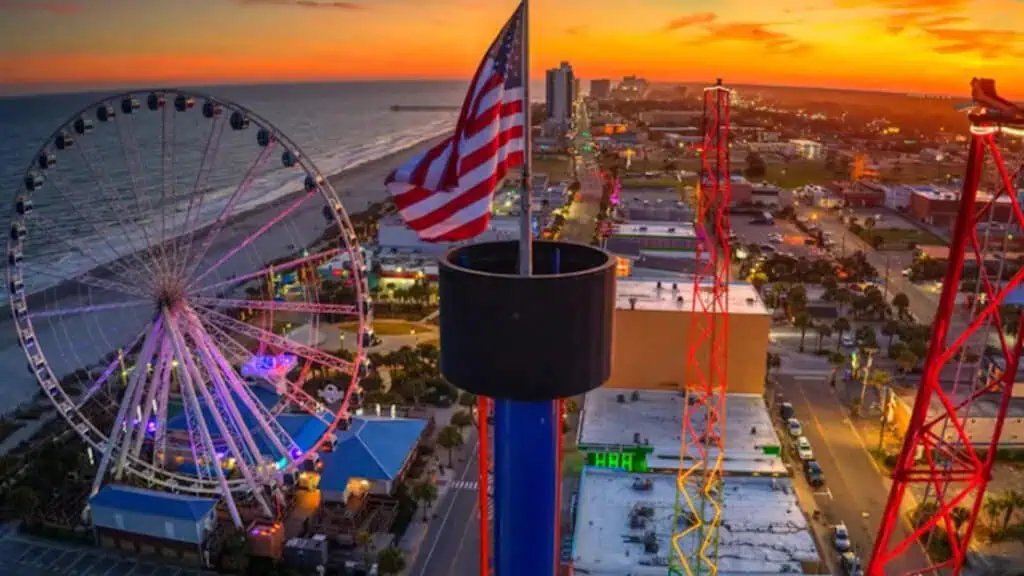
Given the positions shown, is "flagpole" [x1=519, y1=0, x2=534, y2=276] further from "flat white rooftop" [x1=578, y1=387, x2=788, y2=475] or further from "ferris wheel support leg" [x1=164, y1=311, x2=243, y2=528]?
"flat white rooftop" [x1=578, y1=387, x2=788, y2=475]

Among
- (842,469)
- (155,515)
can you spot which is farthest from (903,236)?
(155,515)

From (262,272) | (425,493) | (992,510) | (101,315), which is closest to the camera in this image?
(992,510)

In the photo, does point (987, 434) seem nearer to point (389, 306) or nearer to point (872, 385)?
point (872, 385)

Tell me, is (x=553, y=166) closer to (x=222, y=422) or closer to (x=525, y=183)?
(x=222, y=422)

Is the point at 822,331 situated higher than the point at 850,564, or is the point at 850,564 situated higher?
the point at 822,331

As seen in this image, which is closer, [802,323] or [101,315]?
[802,323]

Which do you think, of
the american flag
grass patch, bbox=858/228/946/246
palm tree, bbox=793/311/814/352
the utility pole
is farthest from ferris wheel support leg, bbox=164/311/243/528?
grass patch, bbox=858/228/946/246
